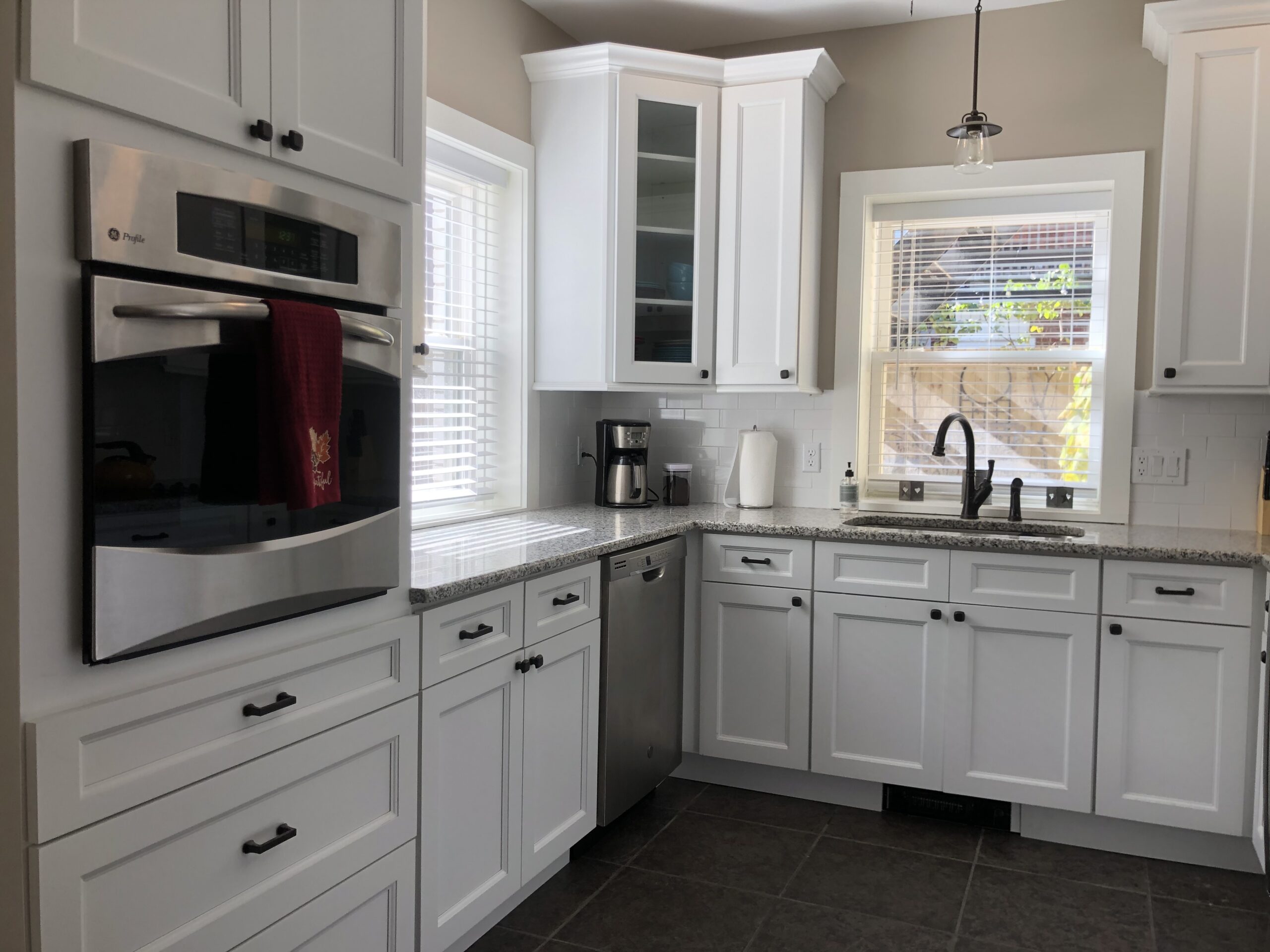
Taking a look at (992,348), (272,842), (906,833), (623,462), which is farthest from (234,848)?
(992,348)

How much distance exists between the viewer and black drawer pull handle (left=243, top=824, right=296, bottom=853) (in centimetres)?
158

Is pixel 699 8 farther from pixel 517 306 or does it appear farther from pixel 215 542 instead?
pixel 215 542

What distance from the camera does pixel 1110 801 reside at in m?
2.86

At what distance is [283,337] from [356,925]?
43.4 inches

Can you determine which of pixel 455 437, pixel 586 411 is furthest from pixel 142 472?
pixel 586 411

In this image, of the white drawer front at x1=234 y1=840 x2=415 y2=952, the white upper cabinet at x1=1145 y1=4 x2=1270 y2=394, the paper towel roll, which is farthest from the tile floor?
the white upper cabinet at x1=1145 y1=4 x2=1270 y2=394

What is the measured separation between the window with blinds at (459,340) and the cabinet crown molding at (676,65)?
0.41 metres

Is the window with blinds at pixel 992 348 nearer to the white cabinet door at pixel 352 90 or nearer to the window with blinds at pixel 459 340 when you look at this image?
the window with blinds at pixel 459 340

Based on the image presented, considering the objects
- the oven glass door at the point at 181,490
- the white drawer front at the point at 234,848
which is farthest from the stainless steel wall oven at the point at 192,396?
the white drawer front at the point at 234,848

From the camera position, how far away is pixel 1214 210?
116 inches

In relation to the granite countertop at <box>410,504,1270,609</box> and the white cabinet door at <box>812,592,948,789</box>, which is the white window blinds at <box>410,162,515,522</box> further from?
the white cabinet door at <box>812,592,948,789</box>

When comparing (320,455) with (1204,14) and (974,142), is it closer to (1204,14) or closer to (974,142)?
(974,142)

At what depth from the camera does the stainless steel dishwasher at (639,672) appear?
278 cm

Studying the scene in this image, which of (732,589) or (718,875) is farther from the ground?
(732,589)
